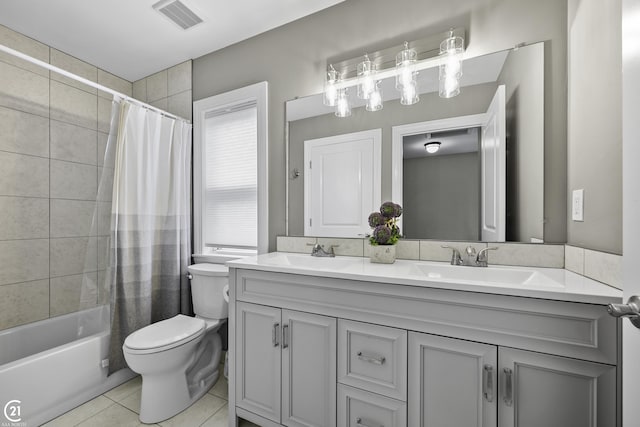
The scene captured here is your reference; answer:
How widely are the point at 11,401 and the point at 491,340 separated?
87.8 inches

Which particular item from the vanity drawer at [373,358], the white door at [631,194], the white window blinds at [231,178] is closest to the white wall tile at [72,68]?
the white window blinds at [231,178]

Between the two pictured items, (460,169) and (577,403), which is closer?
(577,403)

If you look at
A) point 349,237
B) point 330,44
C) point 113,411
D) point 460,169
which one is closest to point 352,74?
point 330,44

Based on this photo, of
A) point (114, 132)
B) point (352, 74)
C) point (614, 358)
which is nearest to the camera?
point (614, 358)

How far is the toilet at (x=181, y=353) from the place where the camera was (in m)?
1.51

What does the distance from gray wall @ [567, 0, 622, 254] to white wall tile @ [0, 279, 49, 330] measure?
3.28 metres

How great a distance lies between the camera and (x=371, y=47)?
170 cm

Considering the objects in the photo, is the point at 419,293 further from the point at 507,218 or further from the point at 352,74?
the point at 352,74

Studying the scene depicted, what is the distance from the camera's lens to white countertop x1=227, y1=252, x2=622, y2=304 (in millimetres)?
845

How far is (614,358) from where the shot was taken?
79 cm

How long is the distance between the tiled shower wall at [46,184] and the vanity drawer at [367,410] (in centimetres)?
164

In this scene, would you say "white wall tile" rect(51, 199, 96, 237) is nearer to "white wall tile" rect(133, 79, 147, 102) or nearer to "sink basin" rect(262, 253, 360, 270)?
"white wall tile" rect(133, 79, 147, 102)

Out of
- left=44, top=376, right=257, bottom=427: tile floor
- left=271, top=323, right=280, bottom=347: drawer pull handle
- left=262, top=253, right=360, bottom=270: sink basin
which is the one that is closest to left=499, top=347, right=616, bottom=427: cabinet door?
left=262, top=253, right=360, bottom=270: sink basin

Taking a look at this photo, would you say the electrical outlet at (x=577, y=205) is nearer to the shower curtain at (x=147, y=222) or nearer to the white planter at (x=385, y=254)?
the white planter at (x=385, y=254)
